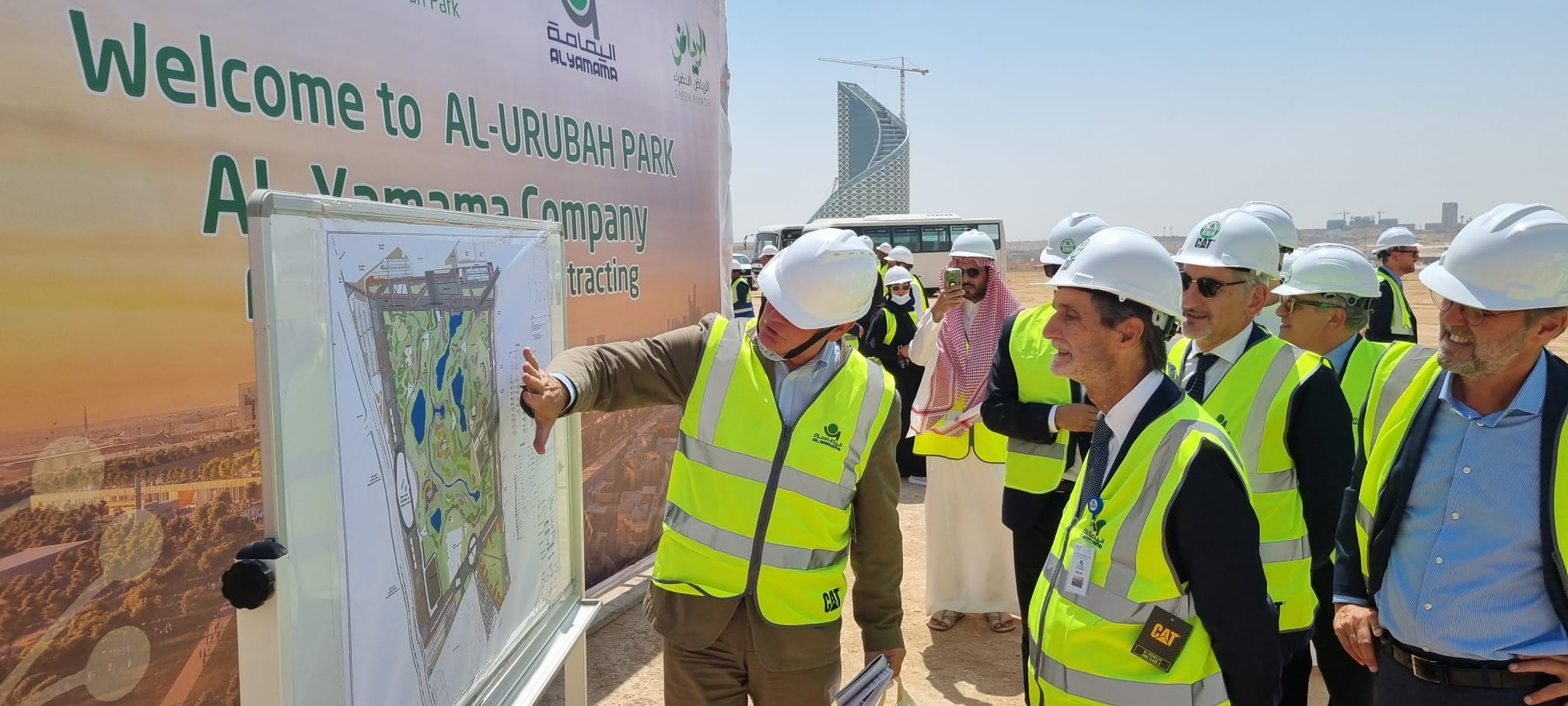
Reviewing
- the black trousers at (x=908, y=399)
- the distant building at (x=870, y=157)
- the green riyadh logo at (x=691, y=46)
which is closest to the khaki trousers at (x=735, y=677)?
the green riyadh logo at (x=691, y=46)

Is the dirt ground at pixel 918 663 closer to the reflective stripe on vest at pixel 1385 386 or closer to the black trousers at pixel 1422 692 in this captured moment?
the reflective stripe on vest at pixel 1385 386

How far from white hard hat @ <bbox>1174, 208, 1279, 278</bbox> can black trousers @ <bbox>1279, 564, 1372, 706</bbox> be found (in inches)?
39.4

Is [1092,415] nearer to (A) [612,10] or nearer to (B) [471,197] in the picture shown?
(B) [471,197]

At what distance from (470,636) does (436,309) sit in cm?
78

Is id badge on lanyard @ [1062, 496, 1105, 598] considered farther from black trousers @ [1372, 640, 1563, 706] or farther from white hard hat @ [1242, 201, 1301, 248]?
white hard hat @ [1242, 201, 1301, 248]

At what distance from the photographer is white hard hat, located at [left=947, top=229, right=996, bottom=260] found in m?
4.83

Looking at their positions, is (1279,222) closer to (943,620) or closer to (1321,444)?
(1321,444)

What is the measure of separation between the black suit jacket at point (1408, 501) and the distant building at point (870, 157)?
6468 centimetres

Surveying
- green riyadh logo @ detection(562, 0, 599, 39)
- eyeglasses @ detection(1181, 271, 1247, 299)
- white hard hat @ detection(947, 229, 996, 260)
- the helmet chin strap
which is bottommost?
the helmet chin strap

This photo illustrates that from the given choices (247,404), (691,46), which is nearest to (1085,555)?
(247,404)

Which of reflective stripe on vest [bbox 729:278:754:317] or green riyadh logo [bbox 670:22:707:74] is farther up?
green riyadh logo [bbox 670:22:707:74]

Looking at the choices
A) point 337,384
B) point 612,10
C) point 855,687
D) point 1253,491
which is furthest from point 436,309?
point 612,10

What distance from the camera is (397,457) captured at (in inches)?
69.4

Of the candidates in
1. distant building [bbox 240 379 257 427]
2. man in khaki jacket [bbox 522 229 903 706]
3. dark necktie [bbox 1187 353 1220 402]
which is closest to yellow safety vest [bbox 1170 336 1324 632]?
dark necktie [bbox 1187 353 1220 402]
